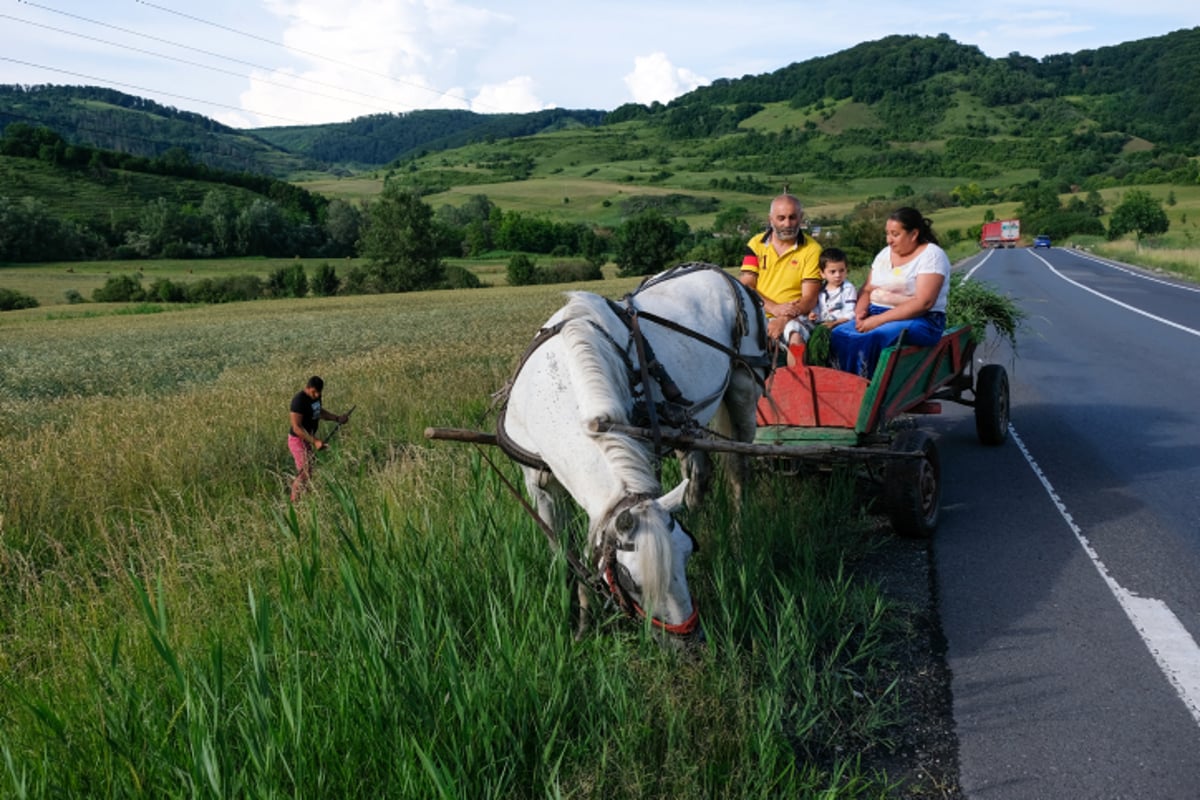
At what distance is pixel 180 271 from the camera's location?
2837 inches

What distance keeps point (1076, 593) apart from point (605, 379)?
297 centimetres

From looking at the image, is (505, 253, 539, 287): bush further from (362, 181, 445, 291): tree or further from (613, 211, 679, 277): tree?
(613, 211, 679, 277): tree

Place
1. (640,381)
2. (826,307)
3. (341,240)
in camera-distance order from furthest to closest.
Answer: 1. (341,240)
2. (826,307)
3. (640,381)

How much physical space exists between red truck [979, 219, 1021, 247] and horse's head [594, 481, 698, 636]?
88233 mm

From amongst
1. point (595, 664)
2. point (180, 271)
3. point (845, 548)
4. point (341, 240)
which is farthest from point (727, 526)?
point (341, 240)

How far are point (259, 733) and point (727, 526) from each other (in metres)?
2.78

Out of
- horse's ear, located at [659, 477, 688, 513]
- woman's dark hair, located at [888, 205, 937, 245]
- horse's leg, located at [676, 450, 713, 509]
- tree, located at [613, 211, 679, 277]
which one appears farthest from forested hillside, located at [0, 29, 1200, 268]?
horse's ear, located at [659, 477, 688, 513]

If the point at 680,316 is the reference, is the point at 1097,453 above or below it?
below

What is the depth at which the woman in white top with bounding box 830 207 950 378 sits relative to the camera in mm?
6164

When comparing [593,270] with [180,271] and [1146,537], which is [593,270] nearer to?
[180,271]

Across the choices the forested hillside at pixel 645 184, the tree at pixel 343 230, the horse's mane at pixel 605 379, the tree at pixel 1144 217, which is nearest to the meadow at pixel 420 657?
the horse's mane at pixel 605 379

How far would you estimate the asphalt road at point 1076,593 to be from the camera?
10.3ft

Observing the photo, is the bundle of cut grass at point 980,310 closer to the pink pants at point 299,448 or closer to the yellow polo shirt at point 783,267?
the yellow polo shirt at point 783,267

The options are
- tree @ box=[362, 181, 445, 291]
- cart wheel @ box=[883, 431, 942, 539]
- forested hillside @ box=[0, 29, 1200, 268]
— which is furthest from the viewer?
forested hillside @ box=[0, 29, 1200, 268]
